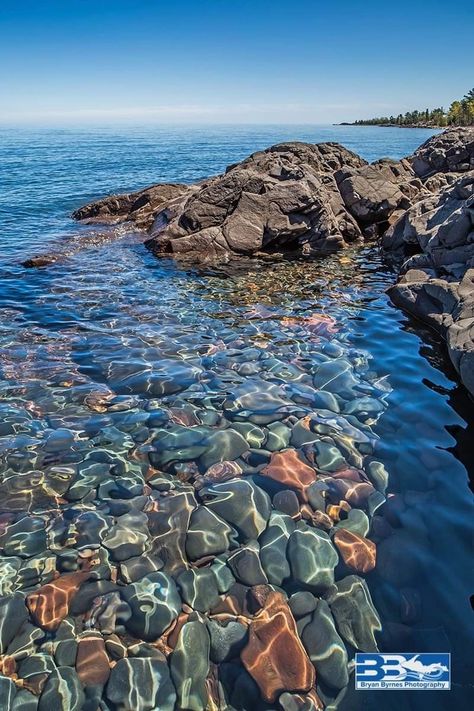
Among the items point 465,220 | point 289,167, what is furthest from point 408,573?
point 289,167

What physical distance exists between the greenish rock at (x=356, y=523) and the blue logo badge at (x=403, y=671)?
1.26 metres

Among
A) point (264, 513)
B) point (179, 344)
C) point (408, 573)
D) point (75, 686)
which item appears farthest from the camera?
point (179, 344)

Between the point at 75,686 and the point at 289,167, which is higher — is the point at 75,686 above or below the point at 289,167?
below

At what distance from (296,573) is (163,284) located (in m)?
10.2

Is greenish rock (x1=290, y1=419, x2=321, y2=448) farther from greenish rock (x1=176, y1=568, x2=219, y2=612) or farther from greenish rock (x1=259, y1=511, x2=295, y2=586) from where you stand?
greenish rock (x1=176, y1=568, x2=219, y2=612)

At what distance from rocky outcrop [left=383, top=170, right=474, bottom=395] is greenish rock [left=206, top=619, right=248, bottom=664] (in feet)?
16.4

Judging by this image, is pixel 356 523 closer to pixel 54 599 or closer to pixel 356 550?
pixel 356 550

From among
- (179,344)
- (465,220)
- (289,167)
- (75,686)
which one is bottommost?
(75,686)

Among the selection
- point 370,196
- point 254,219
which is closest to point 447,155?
point 370,196

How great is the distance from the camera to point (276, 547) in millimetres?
4656

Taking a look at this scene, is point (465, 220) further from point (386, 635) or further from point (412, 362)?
point (386, 635)

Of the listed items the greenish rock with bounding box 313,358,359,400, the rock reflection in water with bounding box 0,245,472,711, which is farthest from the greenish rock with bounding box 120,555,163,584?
the greenish rock with bounding box 313,358,359,400

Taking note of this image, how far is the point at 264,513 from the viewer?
506 cm

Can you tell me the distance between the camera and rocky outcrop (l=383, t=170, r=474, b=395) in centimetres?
776
